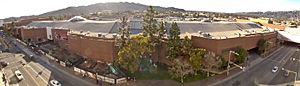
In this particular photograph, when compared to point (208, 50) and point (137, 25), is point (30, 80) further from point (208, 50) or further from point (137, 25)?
point (208, 50)

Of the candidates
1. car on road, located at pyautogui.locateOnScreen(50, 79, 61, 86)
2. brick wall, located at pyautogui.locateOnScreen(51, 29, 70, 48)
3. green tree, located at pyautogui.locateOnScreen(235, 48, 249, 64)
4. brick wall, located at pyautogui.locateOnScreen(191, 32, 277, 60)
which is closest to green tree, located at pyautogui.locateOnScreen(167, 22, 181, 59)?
brick wall, located at pyautogui.locateOnScreen(191, 32, 277, 60)

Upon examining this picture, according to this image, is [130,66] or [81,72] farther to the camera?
[81,72]

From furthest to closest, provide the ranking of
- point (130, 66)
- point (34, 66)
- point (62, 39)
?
1. point (62, 39)
2. point (34, 66)
3. point (130, 66)

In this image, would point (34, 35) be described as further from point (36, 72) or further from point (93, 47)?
point (93, 47)

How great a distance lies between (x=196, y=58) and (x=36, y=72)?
136ft

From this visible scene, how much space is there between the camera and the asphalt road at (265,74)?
64.4m

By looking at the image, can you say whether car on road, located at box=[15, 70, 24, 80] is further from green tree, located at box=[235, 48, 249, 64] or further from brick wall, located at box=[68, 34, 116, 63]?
green tree, located at box=[235, 48, 249, 64]

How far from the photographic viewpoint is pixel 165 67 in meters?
70.2

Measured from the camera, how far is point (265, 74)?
71062 mm

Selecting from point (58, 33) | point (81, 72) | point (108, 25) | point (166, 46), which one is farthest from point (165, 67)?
point (58, 33)

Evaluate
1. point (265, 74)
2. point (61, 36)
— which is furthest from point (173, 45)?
point (61, 36)

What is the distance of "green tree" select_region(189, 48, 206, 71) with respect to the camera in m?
62.0

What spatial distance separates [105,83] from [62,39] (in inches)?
1562

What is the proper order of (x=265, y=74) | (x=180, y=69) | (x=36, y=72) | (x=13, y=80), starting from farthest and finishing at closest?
1. (x=36, y=72)
2. (x=265, y=74)
3. (x=13, y=80)
4. (x=180, y=69)
